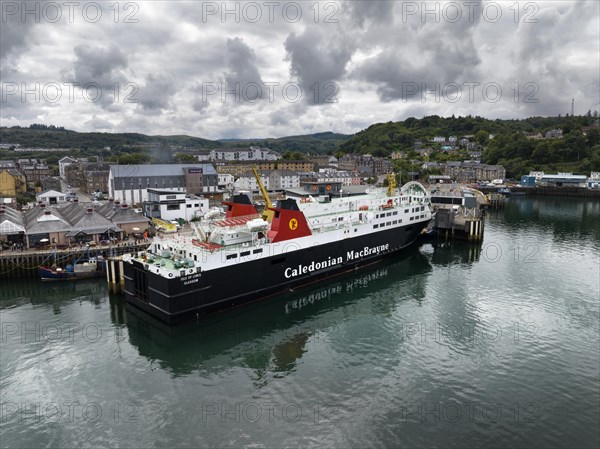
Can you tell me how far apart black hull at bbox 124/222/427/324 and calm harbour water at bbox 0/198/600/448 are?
2.54 ft

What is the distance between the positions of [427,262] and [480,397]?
2074 centimetres

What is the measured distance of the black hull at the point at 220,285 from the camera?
20.1m

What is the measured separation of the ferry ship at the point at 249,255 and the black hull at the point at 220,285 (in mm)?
54

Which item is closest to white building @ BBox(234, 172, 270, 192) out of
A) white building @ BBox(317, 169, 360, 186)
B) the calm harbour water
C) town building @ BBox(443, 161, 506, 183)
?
white building @ BBox(317, 169, 360, 186)

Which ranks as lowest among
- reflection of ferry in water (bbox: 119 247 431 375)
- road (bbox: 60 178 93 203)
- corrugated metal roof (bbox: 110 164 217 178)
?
reflection of ferry in water (bbox: 119 247 431 375)

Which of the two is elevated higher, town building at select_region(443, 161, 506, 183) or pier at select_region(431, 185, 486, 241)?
town building at select_region(443, 161, 506, 183)

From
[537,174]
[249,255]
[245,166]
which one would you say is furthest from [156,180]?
[537,174]

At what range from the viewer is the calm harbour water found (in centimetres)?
1264

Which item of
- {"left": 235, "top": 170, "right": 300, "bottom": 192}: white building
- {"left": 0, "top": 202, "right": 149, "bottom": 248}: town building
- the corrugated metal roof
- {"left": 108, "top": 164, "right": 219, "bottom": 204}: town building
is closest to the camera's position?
{"left": 0, "top": 202, "right": 149, "bottom": 248}: town building

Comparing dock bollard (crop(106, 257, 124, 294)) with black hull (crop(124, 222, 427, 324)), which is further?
dock bollard (crop(106, 257, 124, 294))

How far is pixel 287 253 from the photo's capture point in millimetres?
24500

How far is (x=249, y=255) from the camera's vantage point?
73.9 feet

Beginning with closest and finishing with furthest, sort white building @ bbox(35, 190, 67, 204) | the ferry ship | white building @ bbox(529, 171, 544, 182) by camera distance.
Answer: the ferry ship, white building @ bbox(35, 190, 67, 204), white building @ bbox(529, 171, 544, 182)

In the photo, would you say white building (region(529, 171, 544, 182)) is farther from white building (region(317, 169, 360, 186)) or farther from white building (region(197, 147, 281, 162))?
white building (region(197, 147, 281, 162))
